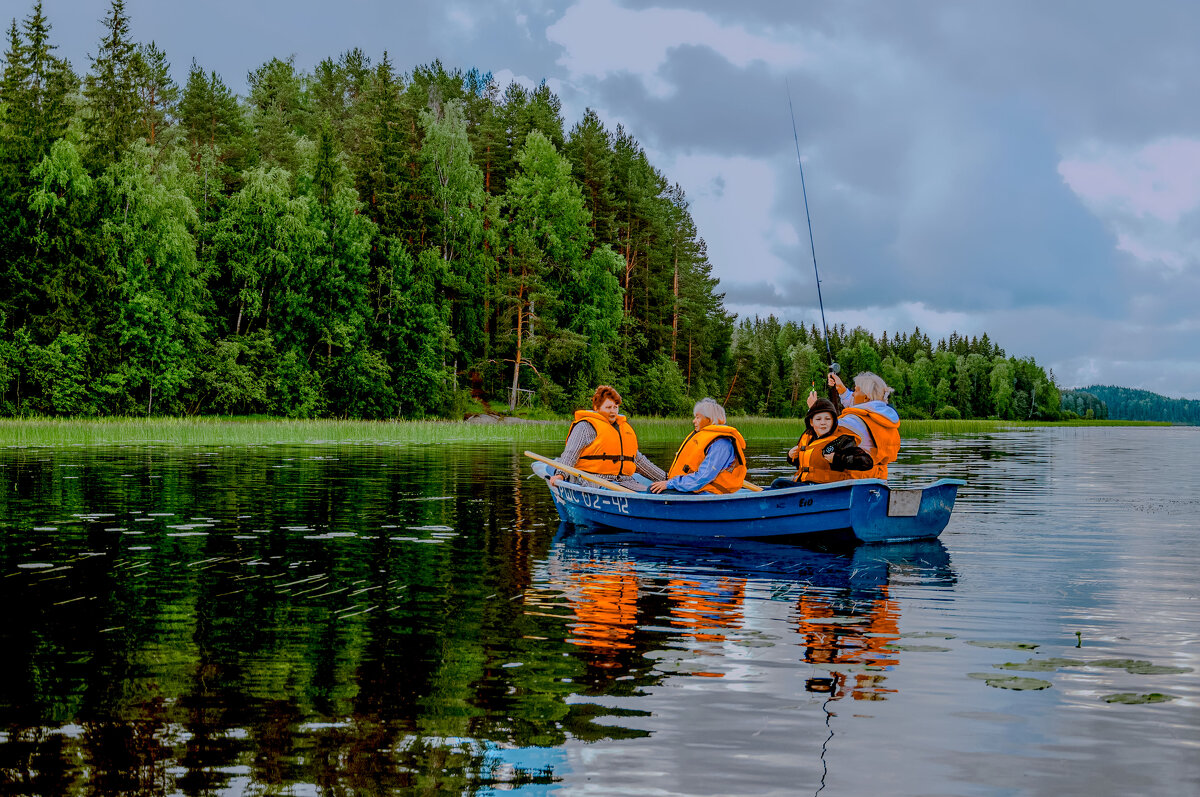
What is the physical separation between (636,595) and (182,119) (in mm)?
59845

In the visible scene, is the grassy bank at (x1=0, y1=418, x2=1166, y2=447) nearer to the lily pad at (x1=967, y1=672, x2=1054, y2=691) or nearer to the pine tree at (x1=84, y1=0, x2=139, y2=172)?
the pine tree at (x1=84, y1=0, x2=139, y2=172)

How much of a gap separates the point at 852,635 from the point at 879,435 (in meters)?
5.19

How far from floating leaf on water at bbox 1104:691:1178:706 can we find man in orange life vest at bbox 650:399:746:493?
6701 millimetres

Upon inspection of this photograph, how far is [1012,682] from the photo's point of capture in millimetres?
6023

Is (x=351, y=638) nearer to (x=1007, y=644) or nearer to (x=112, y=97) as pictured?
(x=1007, y=644)

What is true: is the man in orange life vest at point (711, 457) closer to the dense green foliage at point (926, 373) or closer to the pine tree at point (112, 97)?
the pine tree at point (112, 97)

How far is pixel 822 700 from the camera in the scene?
221 inches

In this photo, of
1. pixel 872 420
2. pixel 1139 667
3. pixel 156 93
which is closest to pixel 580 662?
pixel 1139 667

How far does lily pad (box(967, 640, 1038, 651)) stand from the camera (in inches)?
274

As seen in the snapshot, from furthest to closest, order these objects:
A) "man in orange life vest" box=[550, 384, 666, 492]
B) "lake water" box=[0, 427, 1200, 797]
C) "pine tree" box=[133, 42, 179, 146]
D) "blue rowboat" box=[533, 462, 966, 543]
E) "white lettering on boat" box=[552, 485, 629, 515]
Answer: "pine tree" box=[133, 42, 179, 146] < "man in orange life vest" box=[550, 384, 666, 492] < "white lettering on boat" box=[552, 485, 629, 515] < "blue rowboat" box=[533, 462, 966, 543] < "lake water" box=[0, 427, 1200, 797]

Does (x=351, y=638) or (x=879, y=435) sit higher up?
(x=879, y=435)

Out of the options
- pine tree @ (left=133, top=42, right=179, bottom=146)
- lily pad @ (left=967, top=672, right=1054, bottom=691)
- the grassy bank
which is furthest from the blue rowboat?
pine tree @ (left=133, top=42, right=179, bottom=146)

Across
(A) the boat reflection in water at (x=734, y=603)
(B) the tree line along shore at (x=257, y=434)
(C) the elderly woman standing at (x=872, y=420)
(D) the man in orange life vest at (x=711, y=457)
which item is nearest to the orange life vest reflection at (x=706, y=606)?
(A) the boat reflection in water at (x=734, y=603)

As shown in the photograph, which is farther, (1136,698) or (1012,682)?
(1012,682)
